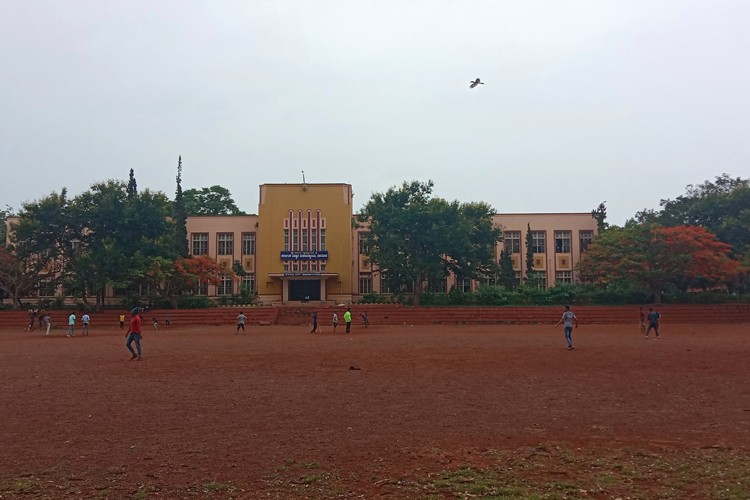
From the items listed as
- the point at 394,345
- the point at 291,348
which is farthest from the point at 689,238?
the point at 291,348

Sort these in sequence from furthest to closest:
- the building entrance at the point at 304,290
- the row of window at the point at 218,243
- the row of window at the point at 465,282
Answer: the row of window at the point at 465,282 → the row of window at the point at 218,243 → the building entrance at the point at 304,290

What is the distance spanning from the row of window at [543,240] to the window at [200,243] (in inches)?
1218

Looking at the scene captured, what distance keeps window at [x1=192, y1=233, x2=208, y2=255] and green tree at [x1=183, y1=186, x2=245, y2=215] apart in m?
20.0

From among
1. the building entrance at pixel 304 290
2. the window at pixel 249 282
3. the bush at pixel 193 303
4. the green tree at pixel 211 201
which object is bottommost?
the bush at pixel 193 303

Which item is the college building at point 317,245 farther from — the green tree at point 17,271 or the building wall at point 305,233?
the green tree at point 17,271

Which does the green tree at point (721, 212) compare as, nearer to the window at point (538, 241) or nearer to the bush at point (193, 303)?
the window at point (538, 241)

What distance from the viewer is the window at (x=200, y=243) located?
5903 centimetres

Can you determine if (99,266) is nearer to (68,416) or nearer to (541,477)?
(68,416)

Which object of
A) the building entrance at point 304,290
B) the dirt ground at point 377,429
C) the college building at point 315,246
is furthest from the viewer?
the building entrance at point 304,290

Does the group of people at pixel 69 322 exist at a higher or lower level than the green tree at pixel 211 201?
lower

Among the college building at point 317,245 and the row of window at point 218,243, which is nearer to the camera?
the college building at point 317,245

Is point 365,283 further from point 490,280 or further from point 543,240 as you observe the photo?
point 543,240

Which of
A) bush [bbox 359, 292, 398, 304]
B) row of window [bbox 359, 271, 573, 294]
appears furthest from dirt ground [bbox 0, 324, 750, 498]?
row of window [bbox 359, 271, 573, 294]

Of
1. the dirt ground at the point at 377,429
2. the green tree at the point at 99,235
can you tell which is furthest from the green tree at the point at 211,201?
the dirt ground at the point at 377,429
